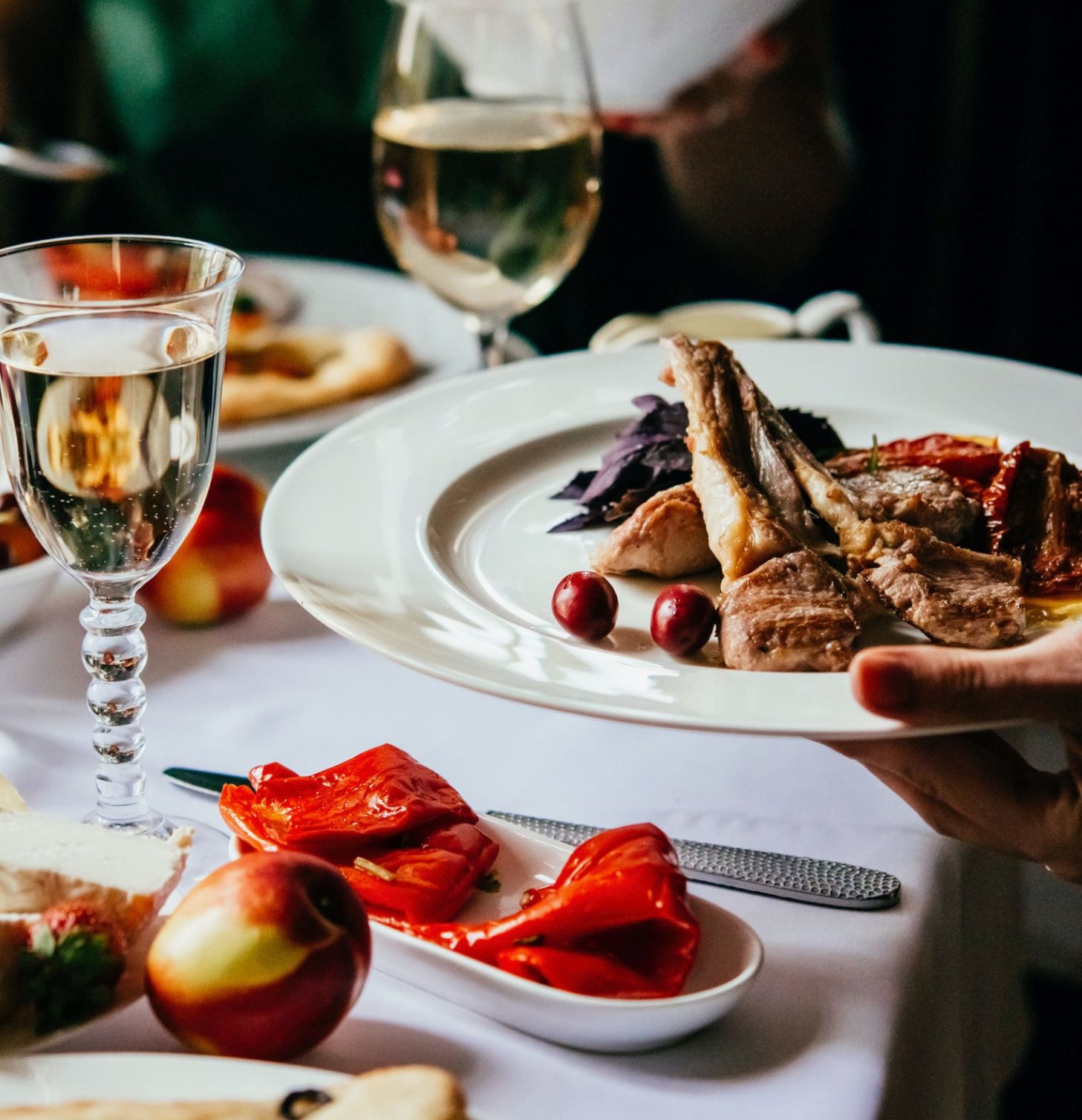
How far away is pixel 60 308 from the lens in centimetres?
85

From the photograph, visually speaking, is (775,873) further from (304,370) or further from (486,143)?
(304,370)

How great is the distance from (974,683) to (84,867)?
555 mm

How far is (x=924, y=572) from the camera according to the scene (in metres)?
1.02

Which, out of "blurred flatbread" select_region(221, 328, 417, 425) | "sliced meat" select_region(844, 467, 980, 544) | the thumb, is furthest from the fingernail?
"blurred flatbread" select_region(221, 328, 417, 425)

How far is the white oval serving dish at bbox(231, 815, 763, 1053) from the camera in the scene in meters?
0.73

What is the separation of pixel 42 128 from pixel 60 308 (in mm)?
3538

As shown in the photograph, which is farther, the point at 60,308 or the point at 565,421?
the point at 565,421

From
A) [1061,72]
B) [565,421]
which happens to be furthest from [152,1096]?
[1061,72]

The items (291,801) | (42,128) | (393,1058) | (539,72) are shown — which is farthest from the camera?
(42,128)

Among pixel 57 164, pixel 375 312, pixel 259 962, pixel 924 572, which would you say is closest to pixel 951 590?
pixel 924 572

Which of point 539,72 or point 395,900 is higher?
point 539,72

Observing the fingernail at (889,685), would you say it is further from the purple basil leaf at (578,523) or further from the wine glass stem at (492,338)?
the wine glass stem at (492,338)

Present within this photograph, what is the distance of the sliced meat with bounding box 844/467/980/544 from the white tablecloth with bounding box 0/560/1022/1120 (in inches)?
8.6

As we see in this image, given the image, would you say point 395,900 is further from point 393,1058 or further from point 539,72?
point 539,72
